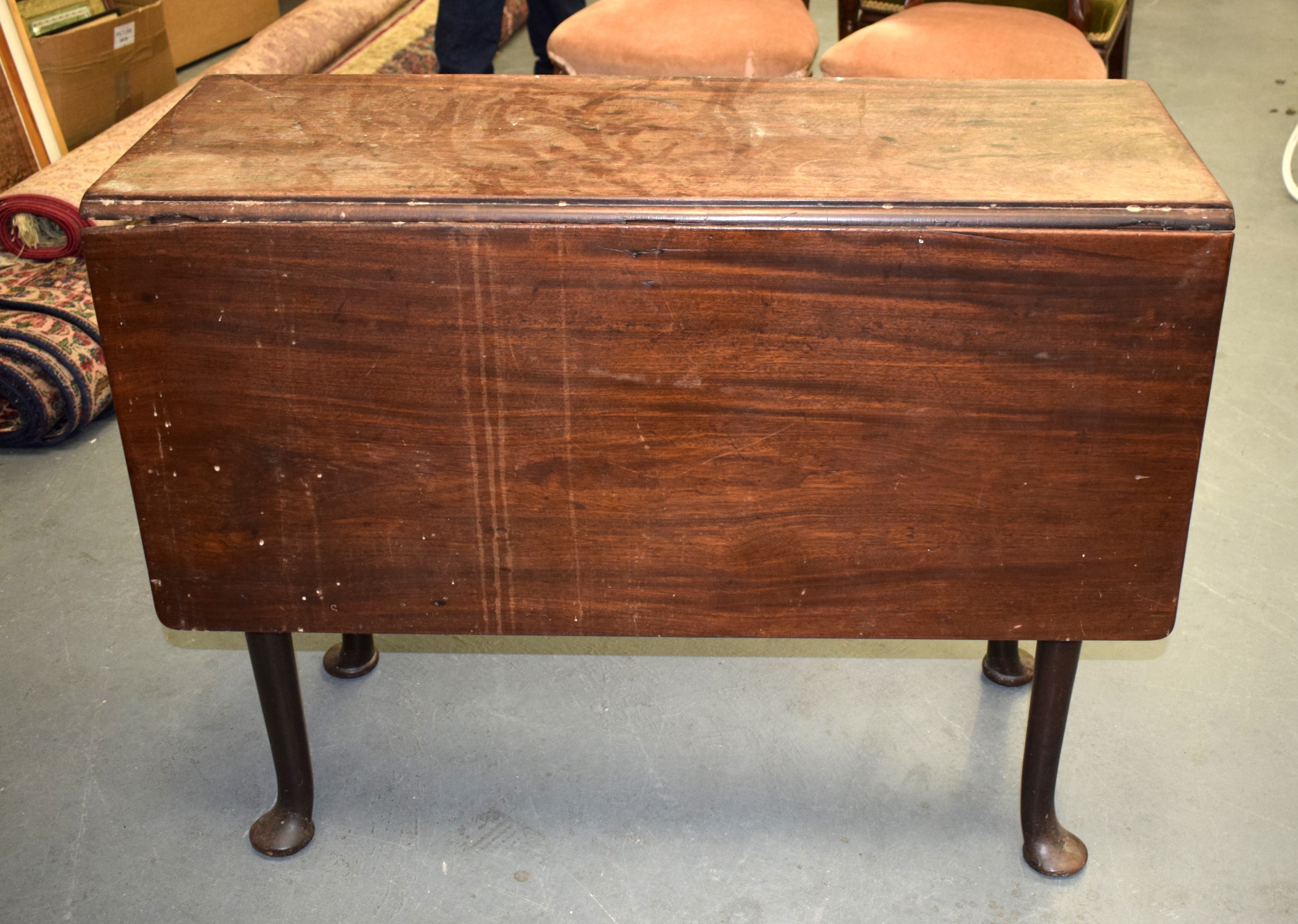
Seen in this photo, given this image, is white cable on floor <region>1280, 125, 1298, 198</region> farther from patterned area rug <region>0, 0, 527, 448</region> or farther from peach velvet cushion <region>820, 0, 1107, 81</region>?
patterned area rug <region>0, 0, 527, 448</region>

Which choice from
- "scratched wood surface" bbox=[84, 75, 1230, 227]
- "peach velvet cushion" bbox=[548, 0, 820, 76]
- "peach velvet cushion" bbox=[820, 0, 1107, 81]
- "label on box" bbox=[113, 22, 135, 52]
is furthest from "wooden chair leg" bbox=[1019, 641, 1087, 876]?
"label on box" bbox=[113, 22, 135, 52]

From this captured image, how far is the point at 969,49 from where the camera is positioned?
218cm

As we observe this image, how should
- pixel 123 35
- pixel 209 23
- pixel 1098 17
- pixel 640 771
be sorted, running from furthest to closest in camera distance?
pixel 209 23 → pixel 123 35 → pixel 1098 17 → pixel 640 771

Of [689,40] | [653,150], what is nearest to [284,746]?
[653,150]

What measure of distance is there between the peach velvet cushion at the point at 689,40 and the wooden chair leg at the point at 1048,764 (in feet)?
4.21

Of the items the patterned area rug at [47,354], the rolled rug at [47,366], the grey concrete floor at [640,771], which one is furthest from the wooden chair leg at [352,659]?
the rolled rug at [47,366]

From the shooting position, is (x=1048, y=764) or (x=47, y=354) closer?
(x=1048, y=764)

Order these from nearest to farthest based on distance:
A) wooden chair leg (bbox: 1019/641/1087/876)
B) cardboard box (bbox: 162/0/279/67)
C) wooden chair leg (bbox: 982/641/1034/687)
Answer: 1. wooden chair leg (bbox: 1019/641/1087/876)
2. wooden chair leg (bbox: 982/641/1034/687)
3. cardboard box (bbox: 162/0/279/67)

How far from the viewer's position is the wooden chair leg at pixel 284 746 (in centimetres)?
138

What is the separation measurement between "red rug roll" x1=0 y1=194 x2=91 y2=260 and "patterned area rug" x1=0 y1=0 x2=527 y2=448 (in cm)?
2

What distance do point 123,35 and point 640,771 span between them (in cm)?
246

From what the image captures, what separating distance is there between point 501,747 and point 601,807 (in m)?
0.17

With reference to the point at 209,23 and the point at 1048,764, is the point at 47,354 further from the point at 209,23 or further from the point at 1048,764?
the point at 209,23

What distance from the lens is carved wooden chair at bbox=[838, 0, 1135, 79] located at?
94.7 inches
